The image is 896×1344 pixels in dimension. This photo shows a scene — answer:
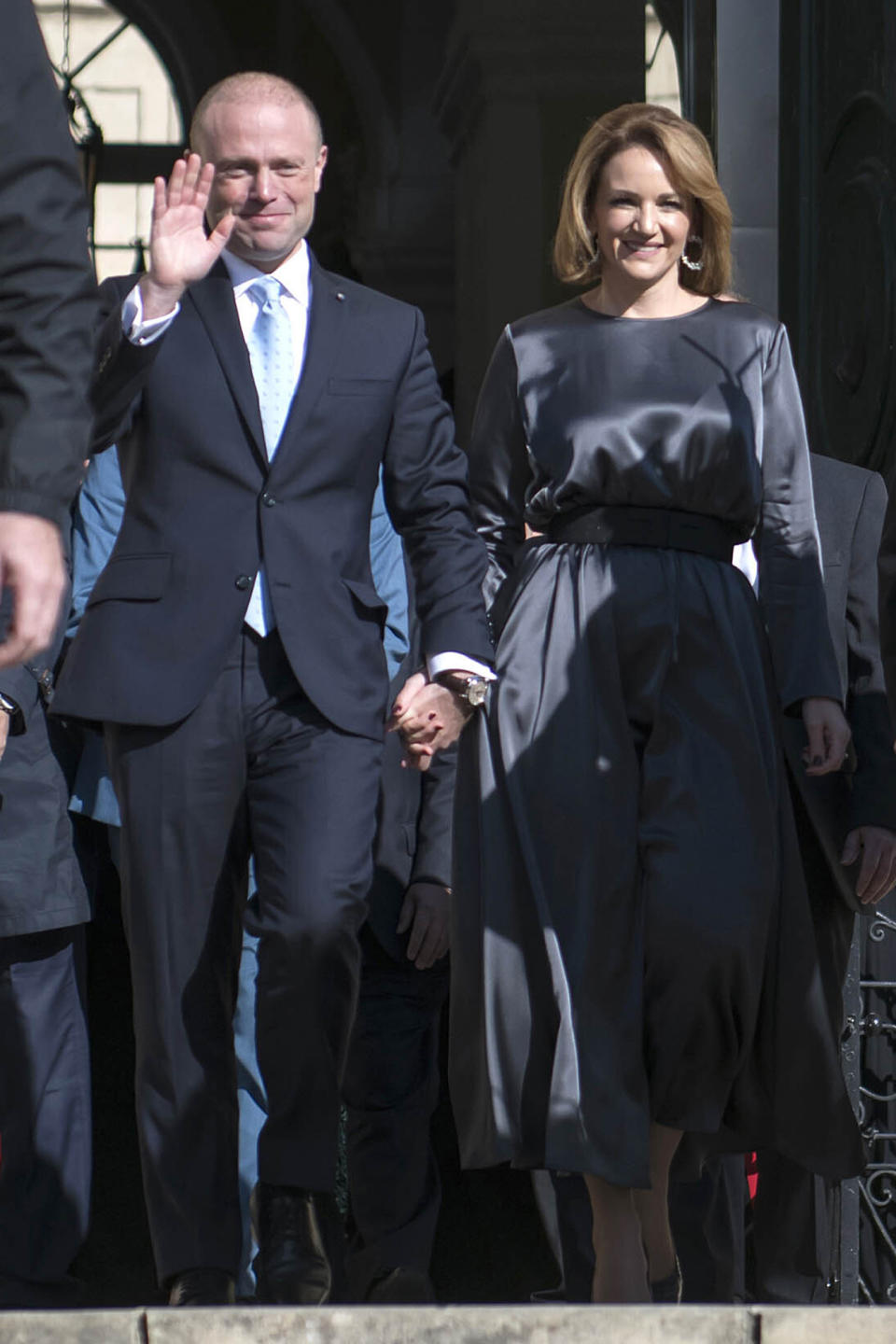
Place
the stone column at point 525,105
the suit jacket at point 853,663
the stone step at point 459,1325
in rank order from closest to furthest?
the stone step at point 459,1325 → the suit jacket at point 853,663 → the stone column at point 525,105

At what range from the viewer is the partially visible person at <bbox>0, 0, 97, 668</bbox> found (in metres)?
2.56

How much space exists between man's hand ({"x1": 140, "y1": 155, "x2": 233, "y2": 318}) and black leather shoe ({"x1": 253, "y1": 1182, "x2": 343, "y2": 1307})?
55.4 inches

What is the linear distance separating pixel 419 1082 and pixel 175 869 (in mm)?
1022

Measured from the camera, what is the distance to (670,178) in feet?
14.8

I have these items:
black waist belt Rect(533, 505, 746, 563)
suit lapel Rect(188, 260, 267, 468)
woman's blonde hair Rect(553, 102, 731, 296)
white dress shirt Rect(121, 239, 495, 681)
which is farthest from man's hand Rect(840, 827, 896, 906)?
suit lapel Rect(188, 260, 267, 468)

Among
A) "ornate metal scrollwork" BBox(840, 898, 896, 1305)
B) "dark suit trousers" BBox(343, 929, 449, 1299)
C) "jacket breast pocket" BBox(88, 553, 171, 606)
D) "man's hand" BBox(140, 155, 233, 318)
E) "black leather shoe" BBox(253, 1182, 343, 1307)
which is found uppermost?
"man's hand" BBox(140, 155, 233, 318)

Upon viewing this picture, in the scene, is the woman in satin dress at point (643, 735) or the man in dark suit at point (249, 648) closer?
the man in dark suit at point (249, 648)

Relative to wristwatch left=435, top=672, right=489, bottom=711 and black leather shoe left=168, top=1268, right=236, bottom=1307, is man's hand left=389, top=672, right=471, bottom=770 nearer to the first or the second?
wristwatch left=435, top=672, right=489, bottom=711

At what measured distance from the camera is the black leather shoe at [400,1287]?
467 cm

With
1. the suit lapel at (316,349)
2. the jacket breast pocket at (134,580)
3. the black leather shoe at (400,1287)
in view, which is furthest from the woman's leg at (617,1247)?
the suit lapel at (316,349)

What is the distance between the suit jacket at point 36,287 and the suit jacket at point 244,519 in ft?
4.69

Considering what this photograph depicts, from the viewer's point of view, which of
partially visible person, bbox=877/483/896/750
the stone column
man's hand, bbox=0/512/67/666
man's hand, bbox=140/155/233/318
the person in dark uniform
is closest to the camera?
man's hand, bbox=0/512/67/666

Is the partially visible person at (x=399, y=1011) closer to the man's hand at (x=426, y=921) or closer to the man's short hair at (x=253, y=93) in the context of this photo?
the man's hand at (x=426, y=921)

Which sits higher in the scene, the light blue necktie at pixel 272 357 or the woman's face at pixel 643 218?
the woman's face at pixel 643 218
